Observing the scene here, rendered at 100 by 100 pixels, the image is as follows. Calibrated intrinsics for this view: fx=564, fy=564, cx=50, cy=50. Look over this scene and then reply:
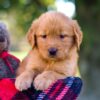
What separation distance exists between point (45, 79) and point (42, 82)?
2.3 inches

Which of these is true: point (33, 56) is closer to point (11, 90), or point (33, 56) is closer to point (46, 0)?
point (11, 90)

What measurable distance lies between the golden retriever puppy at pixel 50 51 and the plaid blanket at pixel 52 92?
5 centimetres

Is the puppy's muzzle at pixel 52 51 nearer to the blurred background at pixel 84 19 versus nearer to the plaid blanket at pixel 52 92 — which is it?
the plaid blanket at pixel 52 92

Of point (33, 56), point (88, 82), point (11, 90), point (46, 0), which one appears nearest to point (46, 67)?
point (33, 56)

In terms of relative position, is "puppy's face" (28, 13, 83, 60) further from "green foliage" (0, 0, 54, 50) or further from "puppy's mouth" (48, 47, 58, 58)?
"green foliage" (0, 0, 54, 50)

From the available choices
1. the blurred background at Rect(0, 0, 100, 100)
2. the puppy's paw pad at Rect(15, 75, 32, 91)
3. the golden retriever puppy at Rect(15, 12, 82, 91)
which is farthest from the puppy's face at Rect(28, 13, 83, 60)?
the blurred background at Rect(0, 0, 100, 100)

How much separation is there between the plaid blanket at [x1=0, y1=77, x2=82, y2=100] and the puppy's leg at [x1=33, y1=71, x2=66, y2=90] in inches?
1.4

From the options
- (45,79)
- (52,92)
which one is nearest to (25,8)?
(45,79)

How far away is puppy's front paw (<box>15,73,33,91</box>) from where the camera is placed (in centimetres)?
332

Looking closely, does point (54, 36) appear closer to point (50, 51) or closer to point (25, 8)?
point (50, 51)

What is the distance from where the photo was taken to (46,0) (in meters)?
12.3

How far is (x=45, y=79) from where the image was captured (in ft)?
11.1

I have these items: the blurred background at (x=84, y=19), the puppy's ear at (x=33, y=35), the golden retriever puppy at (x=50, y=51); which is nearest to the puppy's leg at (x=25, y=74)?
the golden retriever puppy at (x=50, y=51)

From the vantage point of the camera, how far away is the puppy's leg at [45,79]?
10.8 feet
